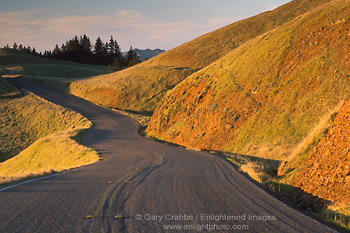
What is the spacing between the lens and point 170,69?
211ft

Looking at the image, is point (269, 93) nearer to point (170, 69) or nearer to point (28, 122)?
point (28, 122)

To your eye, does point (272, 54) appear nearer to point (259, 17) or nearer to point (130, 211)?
point (130, 211)

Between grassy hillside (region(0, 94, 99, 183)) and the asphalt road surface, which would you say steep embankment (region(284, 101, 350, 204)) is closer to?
the asphalt road surface

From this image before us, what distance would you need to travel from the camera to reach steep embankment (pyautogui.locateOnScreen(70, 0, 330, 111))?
5825 centimetres

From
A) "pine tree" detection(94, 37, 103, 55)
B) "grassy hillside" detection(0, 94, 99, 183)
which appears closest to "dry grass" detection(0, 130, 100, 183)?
"grassy hillside" detection(0, 94, 99, 183)

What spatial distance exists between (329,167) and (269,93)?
1687cm

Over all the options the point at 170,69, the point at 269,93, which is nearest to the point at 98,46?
the point at 170,69

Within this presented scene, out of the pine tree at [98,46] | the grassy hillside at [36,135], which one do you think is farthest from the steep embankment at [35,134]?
the pine tree at [98,46]

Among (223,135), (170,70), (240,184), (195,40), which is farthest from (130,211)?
(195,40)

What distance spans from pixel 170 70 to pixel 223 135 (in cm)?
4222

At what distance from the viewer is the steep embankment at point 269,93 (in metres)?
20.2

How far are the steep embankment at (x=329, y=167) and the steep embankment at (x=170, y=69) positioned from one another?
43971 millimetres

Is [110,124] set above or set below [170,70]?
below

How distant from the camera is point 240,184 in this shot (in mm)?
8820
